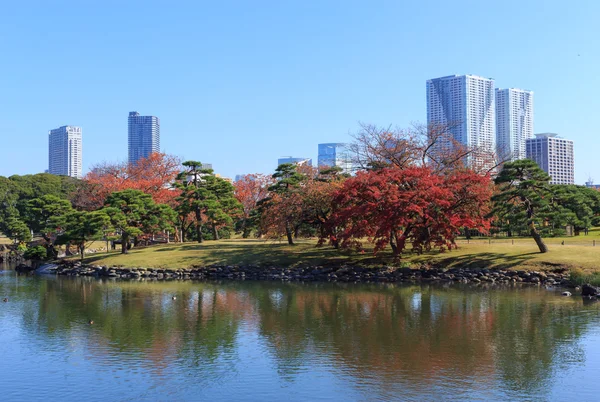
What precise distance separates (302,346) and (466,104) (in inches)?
6509

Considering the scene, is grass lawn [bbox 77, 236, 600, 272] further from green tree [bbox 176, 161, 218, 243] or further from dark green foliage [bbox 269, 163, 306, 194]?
dark green foliage [bbox 269, 163, 306, 194]

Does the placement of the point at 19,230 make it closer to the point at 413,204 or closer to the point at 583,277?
the point at 413,204

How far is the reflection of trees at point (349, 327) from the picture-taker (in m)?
15.0

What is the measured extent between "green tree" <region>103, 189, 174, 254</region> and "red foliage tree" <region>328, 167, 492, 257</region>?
47.4 feet

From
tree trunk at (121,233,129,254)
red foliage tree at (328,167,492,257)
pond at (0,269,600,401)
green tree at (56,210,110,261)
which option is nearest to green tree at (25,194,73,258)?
green tree at (56,210,110,261)

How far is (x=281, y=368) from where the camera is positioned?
14.9 m

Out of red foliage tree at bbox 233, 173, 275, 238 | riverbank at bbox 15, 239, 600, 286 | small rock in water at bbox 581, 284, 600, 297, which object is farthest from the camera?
red foliage tree at bbox 233, 173, 275, 238

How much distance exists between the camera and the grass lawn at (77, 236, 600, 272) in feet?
109

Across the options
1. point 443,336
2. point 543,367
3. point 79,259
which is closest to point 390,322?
point 443,336

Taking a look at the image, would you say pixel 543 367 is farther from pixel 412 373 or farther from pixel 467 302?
pixel 467 302

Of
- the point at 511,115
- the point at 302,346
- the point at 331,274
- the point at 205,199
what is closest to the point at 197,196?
the point at 205,199

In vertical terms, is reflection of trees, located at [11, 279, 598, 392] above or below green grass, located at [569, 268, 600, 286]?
below

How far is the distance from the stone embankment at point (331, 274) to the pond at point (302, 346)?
275 cm

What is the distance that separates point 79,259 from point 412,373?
113 feet
